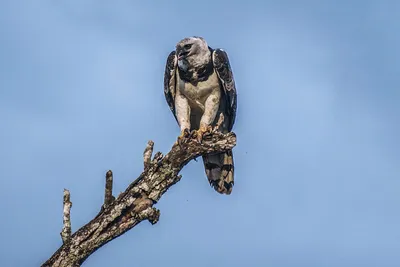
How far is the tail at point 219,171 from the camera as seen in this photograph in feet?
38.3

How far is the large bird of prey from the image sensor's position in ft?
38.5

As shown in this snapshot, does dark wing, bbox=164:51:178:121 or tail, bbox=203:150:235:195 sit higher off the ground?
dark wing, bbox=164:51:178:121

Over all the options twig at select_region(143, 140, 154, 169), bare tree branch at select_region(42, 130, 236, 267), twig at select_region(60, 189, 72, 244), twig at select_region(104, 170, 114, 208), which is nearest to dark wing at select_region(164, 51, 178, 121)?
bare tree branch at select_region(42, 130, 236, 267)

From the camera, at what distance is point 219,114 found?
12.2 m

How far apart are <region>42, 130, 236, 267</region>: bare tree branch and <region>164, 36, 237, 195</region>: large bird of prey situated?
127 inches

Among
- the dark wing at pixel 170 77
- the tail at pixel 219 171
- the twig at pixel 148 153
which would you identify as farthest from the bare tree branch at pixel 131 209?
the dark wing at pixel 170 77

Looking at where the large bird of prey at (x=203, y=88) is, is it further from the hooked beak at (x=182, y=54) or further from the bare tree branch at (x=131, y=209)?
the bare tree branch at (x=131, y=209)

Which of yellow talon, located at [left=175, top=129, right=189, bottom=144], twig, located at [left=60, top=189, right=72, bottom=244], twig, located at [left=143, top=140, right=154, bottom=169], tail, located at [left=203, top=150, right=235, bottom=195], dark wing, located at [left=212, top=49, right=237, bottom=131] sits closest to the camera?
twig, located at [left=60, top=189, right=72, bottom=244]

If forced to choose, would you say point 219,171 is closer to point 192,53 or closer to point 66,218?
point 192,53

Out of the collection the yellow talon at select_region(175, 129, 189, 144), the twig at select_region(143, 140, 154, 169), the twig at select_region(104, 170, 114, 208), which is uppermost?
the yellow talon at select_region(175, 129, 189, 144)

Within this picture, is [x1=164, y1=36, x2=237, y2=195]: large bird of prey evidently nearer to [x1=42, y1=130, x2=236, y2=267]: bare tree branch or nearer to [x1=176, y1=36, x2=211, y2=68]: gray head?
[x1=176, y1=36, x2=211, y2=68]: gray head

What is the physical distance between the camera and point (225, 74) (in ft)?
39.0

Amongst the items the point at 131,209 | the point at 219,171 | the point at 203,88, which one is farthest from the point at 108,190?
the point at 203,88

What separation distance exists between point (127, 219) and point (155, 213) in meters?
0.27
